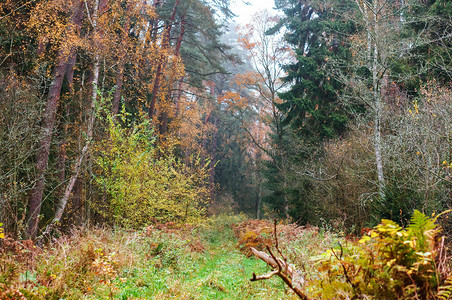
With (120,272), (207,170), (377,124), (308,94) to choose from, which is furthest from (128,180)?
(308,94)

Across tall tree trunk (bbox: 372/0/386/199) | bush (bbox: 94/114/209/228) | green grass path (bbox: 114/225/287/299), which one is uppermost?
tall tree trunk (bbox: 372/0/386/199)

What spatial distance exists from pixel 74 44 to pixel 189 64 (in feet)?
37.3

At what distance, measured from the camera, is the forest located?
84.7 inches

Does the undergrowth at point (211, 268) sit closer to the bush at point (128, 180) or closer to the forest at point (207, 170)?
the forest at point (207, 170)

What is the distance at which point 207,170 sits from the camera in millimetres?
11984

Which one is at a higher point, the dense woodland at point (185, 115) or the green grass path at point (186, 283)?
the dense woodland at point (185, 115)

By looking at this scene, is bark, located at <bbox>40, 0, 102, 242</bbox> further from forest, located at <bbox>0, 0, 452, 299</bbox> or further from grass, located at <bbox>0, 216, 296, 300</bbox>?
grass, located at <bbox>0, 216, 296, 300</bbox>

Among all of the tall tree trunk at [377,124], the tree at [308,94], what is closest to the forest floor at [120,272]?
the tall tree trunk at [377,124]

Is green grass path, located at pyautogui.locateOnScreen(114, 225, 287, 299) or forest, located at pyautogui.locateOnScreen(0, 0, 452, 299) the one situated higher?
forest, located at pyautogui.locateOnScreen(0, 0, 452, 299)

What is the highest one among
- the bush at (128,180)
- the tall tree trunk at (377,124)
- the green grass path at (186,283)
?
the tall tree trunk at (377,124)

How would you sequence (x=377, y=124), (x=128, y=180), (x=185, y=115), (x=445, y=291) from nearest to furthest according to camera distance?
(x=445, y=291)
(x=128, y=180)
(x=377, y=124)
(x=185, y=115)

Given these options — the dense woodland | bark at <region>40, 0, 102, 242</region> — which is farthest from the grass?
bark at <region>40, 0, 102, 242</region>

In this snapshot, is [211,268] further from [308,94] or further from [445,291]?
[308,94]

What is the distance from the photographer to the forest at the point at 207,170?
84.7 inches
